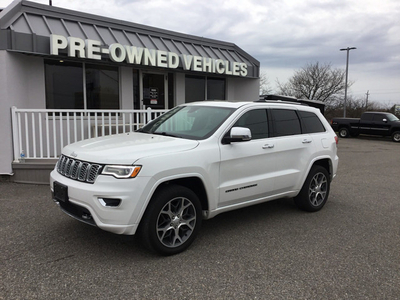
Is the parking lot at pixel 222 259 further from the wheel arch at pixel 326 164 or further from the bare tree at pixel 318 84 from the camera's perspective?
the bare tree at pixel 318 84

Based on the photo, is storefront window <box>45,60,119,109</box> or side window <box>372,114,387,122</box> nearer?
storefront window <box>45,60,119,109</box>

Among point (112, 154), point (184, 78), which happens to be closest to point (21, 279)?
point (112, 154)

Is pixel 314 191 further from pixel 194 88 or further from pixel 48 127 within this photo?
pixel 194 88

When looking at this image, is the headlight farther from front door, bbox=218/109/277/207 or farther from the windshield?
front door, bbox=218/109/277/207

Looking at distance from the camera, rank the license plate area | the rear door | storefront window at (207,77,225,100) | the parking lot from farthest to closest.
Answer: storefront window at (207,77,225,100), the rear door, the license plate area, the parking lot

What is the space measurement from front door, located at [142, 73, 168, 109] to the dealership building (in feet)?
0.10

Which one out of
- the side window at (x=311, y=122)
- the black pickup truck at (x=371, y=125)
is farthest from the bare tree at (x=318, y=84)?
the side window at (x=311, y=122)

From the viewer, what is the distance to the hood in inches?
135

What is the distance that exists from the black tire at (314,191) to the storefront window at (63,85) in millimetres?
6670

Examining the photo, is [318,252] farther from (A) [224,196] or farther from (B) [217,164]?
(B) [217,164]

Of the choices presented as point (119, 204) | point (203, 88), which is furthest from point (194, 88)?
point (119, 204)

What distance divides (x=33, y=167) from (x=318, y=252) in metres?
5.66

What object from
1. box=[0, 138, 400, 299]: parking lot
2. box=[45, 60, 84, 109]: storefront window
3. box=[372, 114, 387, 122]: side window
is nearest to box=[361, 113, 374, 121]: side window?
box=[372, 114, 387, 122]: side window

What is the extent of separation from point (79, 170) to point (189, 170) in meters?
1.17
